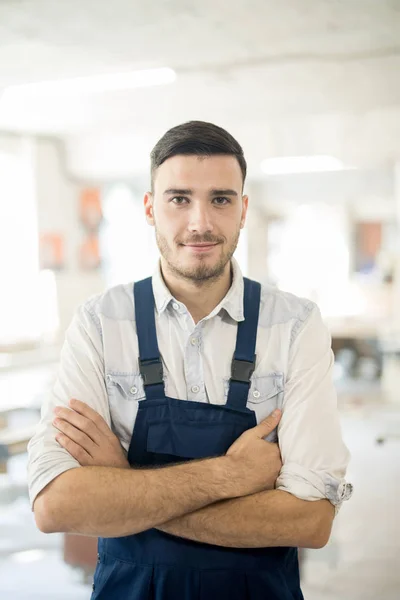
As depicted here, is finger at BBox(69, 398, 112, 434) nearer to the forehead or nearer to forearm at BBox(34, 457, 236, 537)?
forearm at BBox(34, 457, 236, 537)

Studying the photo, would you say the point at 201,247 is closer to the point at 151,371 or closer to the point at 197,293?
the point at 197,293

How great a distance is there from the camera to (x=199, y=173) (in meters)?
1.36

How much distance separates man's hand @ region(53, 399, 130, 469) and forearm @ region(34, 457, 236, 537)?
7 centimetres

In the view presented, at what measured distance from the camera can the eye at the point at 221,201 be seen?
4.53 feet

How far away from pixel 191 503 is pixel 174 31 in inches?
74.4

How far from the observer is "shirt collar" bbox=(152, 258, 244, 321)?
4.61ft

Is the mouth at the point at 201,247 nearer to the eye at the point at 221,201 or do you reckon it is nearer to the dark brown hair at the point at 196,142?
the eye at the point at 221,201

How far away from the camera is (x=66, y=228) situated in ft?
9.11

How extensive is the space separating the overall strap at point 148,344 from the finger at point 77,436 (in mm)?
170

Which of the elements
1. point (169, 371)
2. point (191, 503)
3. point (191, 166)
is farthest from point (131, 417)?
point (191, 166)

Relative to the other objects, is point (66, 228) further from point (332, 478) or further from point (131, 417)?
point (332, 478)

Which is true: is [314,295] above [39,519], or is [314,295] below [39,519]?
above

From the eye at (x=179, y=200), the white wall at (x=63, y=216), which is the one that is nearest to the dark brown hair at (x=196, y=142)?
the eye at (x=179, y=200)

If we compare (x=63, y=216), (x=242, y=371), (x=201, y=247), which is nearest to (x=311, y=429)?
(x=242, y=371)
